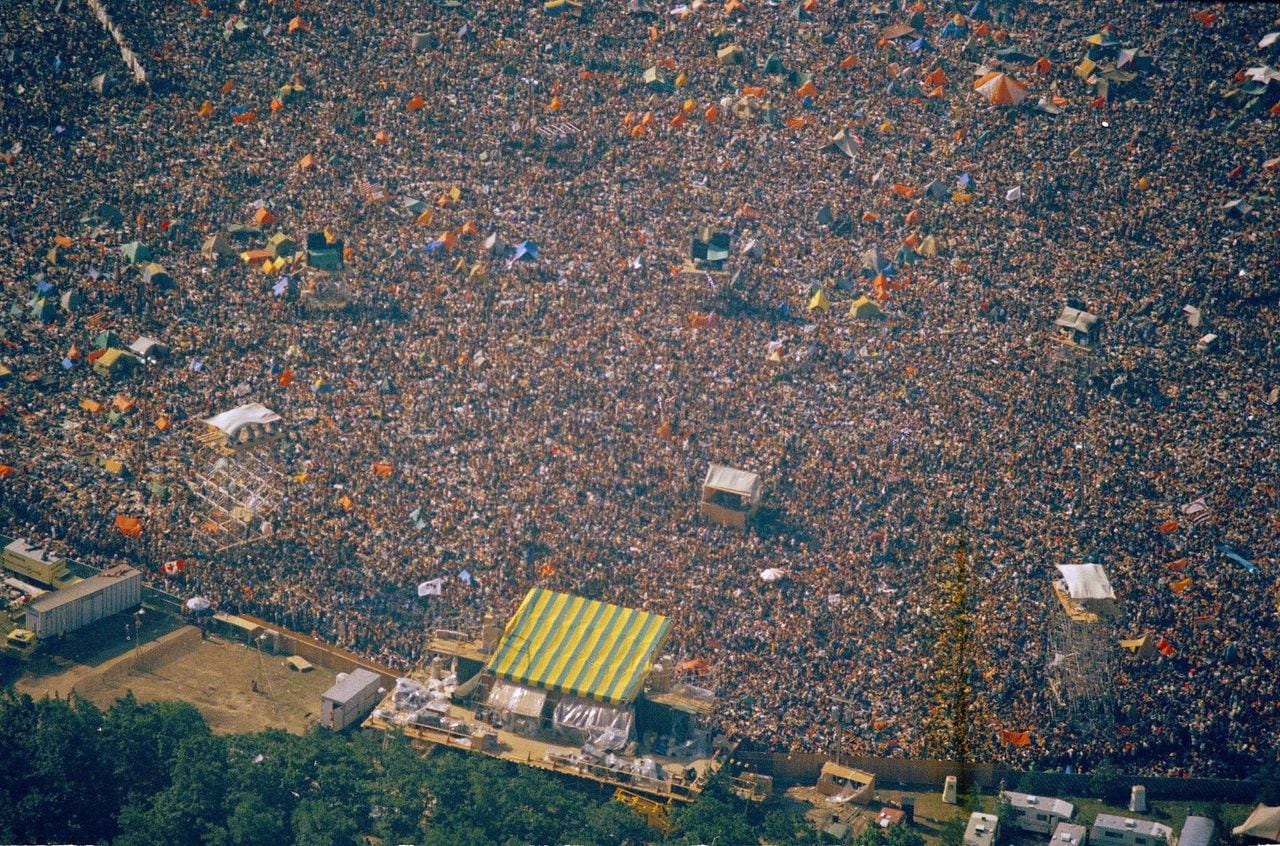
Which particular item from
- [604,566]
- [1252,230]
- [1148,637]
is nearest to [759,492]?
[604,566]

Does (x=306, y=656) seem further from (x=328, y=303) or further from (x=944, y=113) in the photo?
(x=944, y=113)

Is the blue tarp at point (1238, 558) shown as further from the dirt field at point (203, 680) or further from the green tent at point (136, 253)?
the green tent at point (136, 253)

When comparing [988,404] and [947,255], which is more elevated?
[947,255]

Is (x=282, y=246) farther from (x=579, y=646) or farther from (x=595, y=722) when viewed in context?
(x=595, y=722)

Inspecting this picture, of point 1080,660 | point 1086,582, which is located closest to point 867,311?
point 1086,582

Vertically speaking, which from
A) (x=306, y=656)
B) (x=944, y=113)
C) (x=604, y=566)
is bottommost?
(x=306, y=656)

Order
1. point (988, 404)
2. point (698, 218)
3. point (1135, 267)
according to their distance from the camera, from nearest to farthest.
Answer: point (988, 404), point (1135, 267), point (698, 218)

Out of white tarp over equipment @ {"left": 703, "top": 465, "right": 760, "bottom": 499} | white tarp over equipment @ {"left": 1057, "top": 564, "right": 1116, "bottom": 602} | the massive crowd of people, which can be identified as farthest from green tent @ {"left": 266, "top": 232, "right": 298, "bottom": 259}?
white tarp over equipment @ {"left": 1057, "top": 564, "right": 1116, "bottom": 602}
